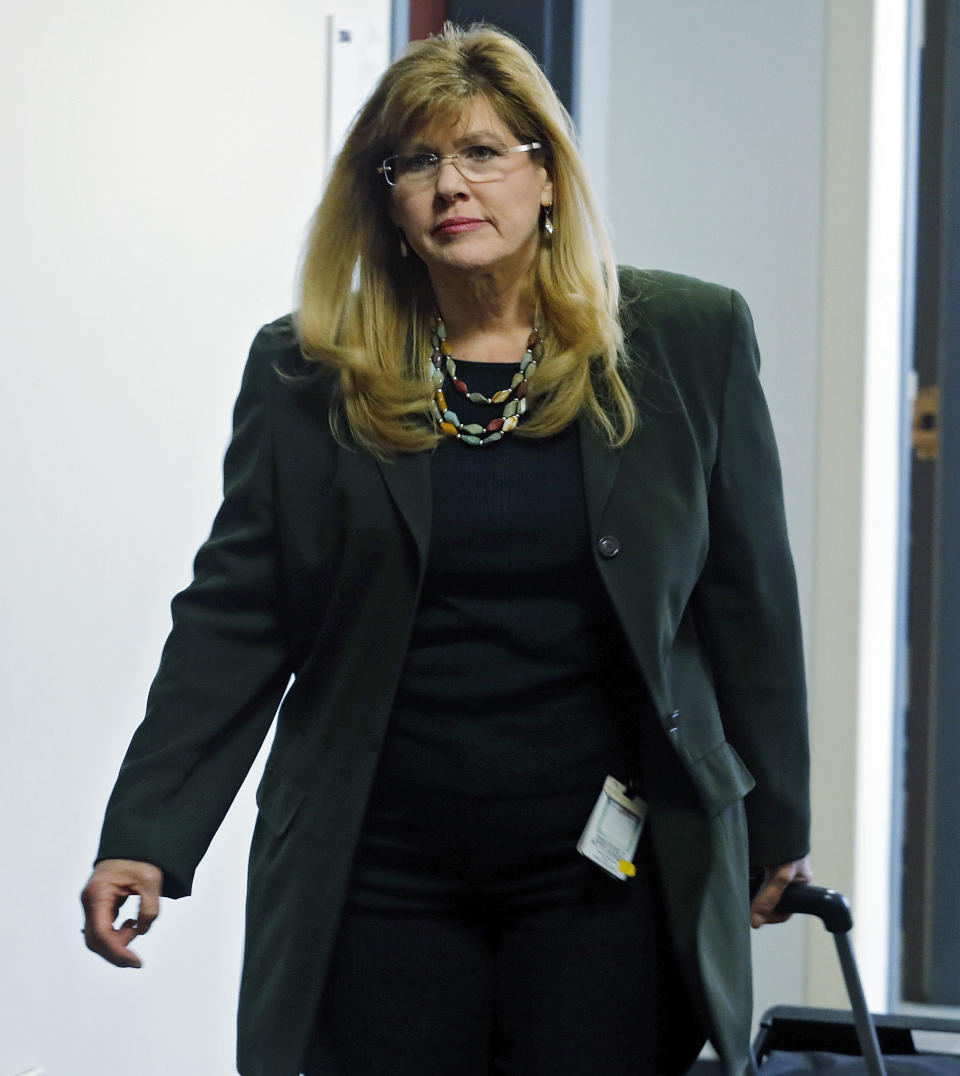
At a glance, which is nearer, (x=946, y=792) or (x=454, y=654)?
(x=454, y=654)

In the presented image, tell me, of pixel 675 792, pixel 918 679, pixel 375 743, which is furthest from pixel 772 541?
pixel 918 679

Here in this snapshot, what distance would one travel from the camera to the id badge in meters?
1.22

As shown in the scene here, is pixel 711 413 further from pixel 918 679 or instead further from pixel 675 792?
pixel 918 679

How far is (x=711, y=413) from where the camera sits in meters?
1.32

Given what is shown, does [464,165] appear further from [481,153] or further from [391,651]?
[391,651]

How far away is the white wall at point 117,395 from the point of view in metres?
1.90

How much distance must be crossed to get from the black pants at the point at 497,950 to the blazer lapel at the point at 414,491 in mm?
233

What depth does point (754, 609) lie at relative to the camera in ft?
4.36

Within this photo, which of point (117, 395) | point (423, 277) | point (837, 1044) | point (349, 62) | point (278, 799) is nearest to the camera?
point (278, 799)

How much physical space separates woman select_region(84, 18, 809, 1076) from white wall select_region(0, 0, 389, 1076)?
661 millimetres

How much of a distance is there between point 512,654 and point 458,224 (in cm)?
40

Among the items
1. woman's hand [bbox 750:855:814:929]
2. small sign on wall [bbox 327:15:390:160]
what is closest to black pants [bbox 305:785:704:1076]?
woman's hand [bbox 750:855:814:929]

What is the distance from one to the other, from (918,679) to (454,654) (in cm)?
186

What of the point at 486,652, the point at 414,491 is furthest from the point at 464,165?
the point at 486,652
